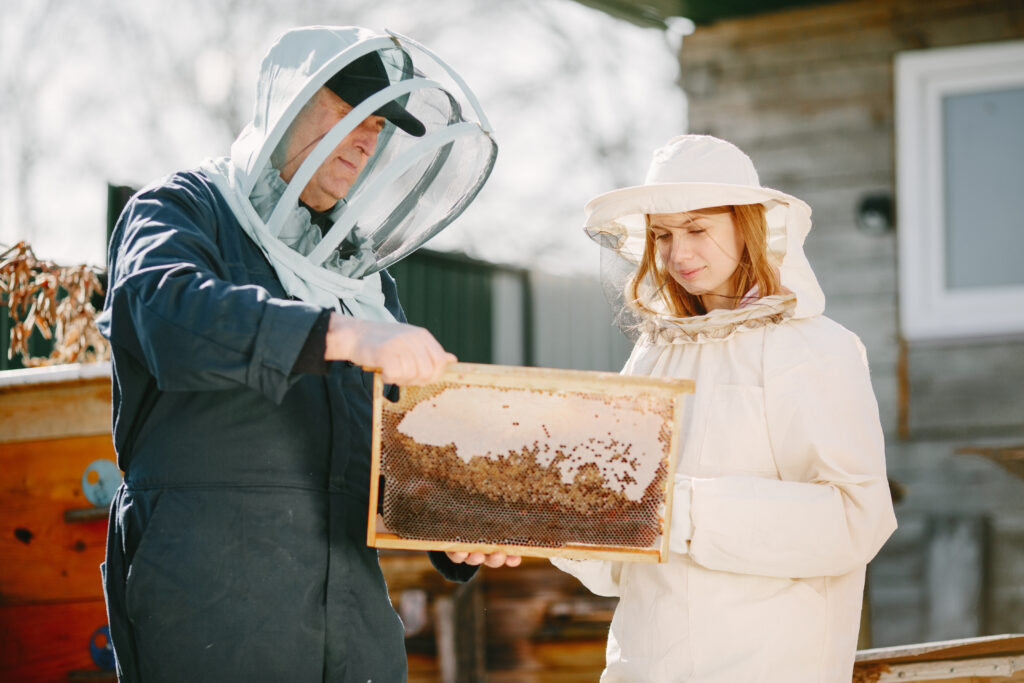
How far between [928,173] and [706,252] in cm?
418

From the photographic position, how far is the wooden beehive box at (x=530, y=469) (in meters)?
2.20

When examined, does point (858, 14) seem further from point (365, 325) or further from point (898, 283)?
point (365, 325)

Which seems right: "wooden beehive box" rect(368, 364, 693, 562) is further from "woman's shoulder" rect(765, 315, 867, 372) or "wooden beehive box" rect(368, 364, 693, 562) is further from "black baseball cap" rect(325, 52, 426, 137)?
"black baseball cap" rect(325, 52, 426, 137)

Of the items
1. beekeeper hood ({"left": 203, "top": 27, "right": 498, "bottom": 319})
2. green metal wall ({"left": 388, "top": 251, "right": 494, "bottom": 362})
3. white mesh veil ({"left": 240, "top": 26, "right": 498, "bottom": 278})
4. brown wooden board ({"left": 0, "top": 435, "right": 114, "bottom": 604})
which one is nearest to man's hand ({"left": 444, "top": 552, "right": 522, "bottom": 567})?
beekeeper hood ({"left": 203, "top": 27, "right": 498, "bottom": 319})

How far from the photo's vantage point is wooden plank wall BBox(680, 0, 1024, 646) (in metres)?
6.01

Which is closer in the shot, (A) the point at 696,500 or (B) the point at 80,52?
(A) the point at 696,500

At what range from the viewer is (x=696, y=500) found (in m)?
2.31

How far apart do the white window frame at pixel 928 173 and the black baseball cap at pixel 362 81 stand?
4491 mm

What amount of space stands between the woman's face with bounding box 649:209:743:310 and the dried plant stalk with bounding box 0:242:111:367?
2.23 metres

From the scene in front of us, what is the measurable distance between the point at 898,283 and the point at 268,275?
4.83 meters

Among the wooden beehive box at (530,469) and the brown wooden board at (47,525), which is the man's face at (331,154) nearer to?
the wooden beehive box at (530,469)

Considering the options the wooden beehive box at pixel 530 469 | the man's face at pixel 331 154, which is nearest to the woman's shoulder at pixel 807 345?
the wooden beehive box at pixel 530 469

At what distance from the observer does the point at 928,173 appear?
625cm

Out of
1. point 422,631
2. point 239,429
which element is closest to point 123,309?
point 239,429
